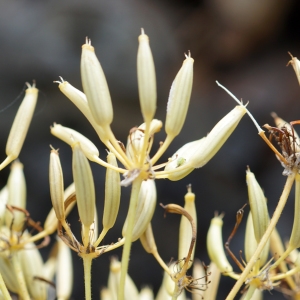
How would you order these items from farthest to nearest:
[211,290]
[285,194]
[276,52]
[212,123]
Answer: [276,52] → [212,123] → [211,290] → [285,194]

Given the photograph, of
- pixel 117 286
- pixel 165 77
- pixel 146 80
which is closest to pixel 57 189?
pixel 146 80

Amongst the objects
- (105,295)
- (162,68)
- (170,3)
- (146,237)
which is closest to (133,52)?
(162,68)

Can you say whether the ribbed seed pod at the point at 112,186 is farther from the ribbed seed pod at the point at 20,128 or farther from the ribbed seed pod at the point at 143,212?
the ribbed seed pod at the point at 20,128

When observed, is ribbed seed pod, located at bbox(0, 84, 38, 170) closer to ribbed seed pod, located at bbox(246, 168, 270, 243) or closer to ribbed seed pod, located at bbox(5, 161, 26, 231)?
ribbed seed pod, located at bbox(5, 161, 26, 231)

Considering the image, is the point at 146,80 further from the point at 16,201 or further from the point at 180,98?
the point at 16,201

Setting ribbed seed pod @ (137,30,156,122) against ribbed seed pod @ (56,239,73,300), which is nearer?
ribbed seed pod @ (137,30,156,122)

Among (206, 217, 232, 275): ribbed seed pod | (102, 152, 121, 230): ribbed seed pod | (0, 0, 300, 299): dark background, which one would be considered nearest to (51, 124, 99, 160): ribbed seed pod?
(102, 152, 121, 230): ribbed seed pod

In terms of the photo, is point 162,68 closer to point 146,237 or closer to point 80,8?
point 80,8
